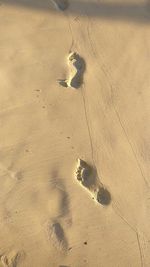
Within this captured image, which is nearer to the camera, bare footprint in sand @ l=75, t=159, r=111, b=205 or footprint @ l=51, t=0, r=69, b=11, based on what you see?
bare footprint in sand @ l=75, t=159, r=111, b=205

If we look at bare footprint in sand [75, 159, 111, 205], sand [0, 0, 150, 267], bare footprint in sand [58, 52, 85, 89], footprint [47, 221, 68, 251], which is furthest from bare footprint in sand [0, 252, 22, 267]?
bare footprint in sand [58, 52, 85, 89]

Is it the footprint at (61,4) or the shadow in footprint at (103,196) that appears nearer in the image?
the shadow in footprint at (103,196)

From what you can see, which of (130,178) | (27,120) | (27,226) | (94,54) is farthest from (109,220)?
(94,54)

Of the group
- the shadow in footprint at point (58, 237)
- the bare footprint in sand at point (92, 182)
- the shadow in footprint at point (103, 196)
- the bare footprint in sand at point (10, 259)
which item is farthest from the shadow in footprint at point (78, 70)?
the bare footprint in sand at point (10, 259)

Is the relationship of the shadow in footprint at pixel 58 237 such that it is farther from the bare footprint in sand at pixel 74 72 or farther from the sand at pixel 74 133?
the bare footprint in sand at pixel 74 72

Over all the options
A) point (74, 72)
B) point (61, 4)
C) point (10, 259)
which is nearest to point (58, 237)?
point (10, 259)

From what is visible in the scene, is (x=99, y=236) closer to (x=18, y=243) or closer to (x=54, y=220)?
(x=54, y=220)

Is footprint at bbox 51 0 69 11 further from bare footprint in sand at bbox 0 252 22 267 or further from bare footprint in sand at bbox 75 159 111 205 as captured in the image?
bare footprint in sand at bbox 0 252 22 267
